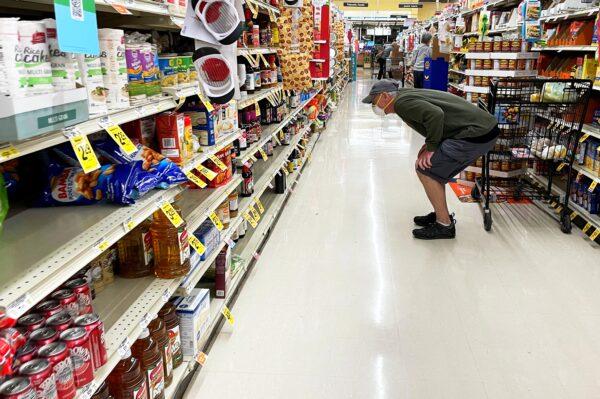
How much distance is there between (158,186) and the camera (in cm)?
207

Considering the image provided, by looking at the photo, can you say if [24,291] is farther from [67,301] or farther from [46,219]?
[46,219]

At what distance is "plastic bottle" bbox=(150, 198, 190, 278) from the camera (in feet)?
7.28

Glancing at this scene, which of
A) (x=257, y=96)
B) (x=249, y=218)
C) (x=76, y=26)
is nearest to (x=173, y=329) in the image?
(x=76, y=26)

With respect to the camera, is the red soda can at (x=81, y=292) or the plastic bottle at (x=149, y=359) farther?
the plastic bottle at (x=149, y=359)

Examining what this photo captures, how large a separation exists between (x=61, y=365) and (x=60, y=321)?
0.53 feet

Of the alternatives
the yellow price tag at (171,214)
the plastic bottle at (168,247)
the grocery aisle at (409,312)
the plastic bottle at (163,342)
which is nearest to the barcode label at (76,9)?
the yellow price tag at (171,214)

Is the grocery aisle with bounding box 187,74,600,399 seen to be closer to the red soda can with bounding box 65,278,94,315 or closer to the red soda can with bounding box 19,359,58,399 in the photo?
the red soda can with bounding box 65,278,94,315

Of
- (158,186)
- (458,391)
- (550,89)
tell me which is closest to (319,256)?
→ (458,391)

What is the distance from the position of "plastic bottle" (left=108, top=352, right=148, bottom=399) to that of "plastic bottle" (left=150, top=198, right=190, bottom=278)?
1.52 ft

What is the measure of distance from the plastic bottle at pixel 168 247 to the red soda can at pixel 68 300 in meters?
0.59

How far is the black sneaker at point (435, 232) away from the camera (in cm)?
439

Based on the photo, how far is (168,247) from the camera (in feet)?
7.36

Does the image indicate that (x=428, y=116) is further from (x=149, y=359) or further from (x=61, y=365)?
(x=61, y=365)

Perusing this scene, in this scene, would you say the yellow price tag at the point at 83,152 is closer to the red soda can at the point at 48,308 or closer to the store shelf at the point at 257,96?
the red soda can at the point at 48,308
